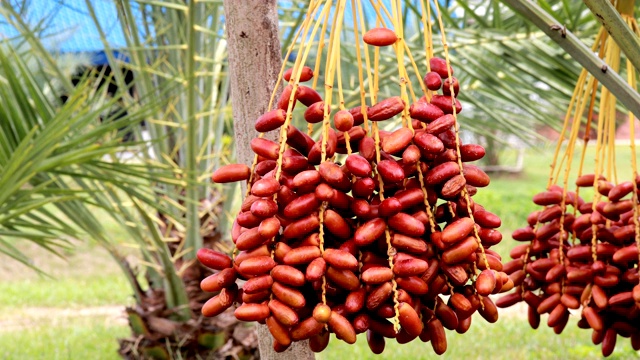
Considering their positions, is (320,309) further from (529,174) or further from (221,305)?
(529,174)

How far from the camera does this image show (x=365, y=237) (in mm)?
759

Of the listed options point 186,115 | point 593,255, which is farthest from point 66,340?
point 593,255

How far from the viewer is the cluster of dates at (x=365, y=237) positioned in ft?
2.49

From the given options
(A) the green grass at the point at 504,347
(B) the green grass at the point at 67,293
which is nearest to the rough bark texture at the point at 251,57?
(A) the green grass at the point at 504,347

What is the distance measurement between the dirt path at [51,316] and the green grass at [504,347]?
168 cm

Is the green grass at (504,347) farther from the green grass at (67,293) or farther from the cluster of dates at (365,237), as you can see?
the cluster of dates at (365,237)

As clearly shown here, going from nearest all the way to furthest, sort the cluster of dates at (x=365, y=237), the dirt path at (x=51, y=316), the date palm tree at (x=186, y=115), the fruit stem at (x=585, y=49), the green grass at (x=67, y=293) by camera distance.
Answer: the cluster of dates at (x=365, y=237) < the fruit stem at (x=585, y=49) < the date palm tree at (x=186, y=115) < the dirt path at (x=51, y=316) < the green grass at (x=67, y=293)

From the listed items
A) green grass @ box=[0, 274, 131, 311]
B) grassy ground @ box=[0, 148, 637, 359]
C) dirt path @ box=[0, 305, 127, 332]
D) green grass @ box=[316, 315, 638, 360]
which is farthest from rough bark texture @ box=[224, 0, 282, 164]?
green grass @ box=[0, 274, 131, 311]

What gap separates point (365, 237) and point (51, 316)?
4940 millimetres

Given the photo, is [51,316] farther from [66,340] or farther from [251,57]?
[251,57]

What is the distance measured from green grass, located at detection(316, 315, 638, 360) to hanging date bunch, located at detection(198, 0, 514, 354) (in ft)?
9.25

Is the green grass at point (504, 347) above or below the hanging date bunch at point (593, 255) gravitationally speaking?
below

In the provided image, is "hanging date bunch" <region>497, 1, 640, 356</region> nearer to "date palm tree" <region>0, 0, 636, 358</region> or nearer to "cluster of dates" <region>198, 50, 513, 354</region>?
"cluster of dates" <region>198, 50, 513, 354</region>

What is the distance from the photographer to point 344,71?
3.09 m
